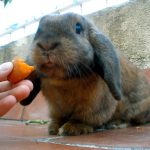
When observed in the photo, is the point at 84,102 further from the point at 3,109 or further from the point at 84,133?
the point at 3,109

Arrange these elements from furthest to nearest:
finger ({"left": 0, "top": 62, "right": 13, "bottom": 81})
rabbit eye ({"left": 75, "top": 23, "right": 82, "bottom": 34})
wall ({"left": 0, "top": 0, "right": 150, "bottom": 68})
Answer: wall ({"left": 0, "top": 0, "right": 150, "bottom": 68}) → rabbit eye ({"left": 75, "top": 23, "right": 82, "bottom": 34}) → finger ({"left": 0, "top": 62, "right": 13, "bottom": 81})

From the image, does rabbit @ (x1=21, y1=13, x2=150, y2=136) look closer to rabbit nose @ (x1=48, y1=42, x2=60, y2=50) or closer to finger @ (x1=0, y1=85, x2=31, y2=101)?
rabbit nose @ (x1=48, y1=42, x2=60, y2=50)

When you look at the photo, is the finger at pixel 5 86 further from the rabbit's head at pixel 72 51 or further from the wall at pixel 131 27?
the wall at pixel 131 27

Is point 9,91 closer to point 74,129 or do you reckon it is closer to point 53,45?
point 53,45

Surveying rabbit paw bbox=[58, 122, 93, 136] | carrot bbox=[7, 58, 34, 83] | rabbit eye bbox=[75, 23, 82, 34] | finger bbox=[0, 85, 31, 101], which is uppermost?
rabbit eye bbox=[75, 23, 82, 34]

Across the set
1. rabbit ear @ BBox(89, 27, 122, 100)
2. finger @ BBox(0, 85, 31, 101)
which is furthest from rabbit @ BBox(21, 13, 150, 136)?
finger @ BBox(0, 85, 31, 101)

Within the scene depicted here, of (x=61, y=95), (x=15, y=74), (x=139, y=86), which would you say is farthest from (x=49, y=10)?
(x=15, y=74)

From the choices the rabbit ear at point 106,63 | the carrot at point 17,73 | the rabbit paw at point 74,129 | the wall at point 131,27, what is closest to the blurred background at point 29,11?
the wall at point 131,27
